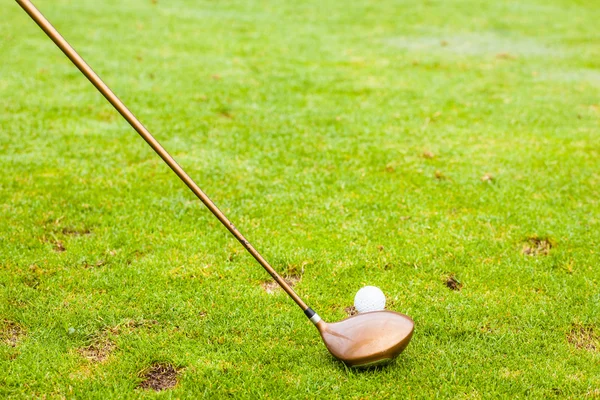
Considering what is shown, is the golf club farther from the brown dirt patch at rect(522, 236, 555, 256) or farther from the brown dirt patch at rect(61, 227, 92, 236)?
the brown dirt patch at rect(61, 227, 92, 236)

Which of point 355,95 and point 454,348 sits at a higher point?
point 355,95

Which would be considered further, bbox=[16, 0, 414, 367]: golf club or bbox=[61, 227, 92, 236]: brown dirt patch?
bbox=[61, 227, 92, 236]: brown dirt patch

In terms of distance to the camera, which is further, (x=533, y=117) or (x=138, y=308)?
(x=533, y=117)

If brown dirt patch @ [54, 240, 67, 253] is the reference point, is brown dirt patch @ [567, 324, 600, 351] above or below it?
below

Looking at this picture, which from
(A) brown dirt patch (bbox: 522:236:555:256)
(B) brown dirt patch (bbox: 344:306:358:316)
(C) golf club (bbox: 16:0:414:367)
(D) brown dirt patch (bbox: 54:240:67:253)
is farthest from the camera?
(A) brown dirt patch (bbox: 522:236:555:256)

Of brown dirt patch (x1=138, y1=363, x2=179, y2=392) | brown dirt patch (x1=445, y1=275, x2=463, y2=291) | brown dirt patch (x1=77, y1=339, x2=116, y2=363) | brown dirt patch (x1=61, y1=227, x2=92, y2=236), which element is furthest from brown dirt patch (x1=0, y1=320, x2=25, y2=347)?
brown dirt patch (x1=445, y1=275, x2=463, y2=291)

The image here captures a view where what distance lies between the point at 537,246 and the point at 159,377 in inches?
127

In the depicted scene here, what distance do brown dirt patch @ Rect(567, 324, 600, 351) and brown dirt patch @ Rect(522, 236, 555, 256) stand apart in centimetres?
100

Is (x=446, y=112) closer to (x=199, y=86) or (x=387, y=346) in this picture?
(x=199, y=86)

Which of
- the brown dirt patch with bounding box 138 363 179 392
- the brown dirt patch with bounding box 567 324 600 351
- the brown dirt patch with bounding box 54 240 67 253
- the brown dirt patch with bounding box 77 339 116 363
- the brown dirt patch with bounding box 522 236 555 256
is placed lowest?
the brown dirt patch with bounding box 567 324 600 351

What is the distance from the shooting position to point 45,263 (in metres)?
4.54

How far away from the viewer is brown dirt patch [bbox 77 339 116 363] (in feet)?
11.8

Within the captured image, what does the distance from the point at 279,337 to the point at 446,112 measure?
5.31 metres

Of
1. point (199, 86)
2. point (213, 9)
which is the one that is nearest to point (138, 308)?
point (199, 86)
